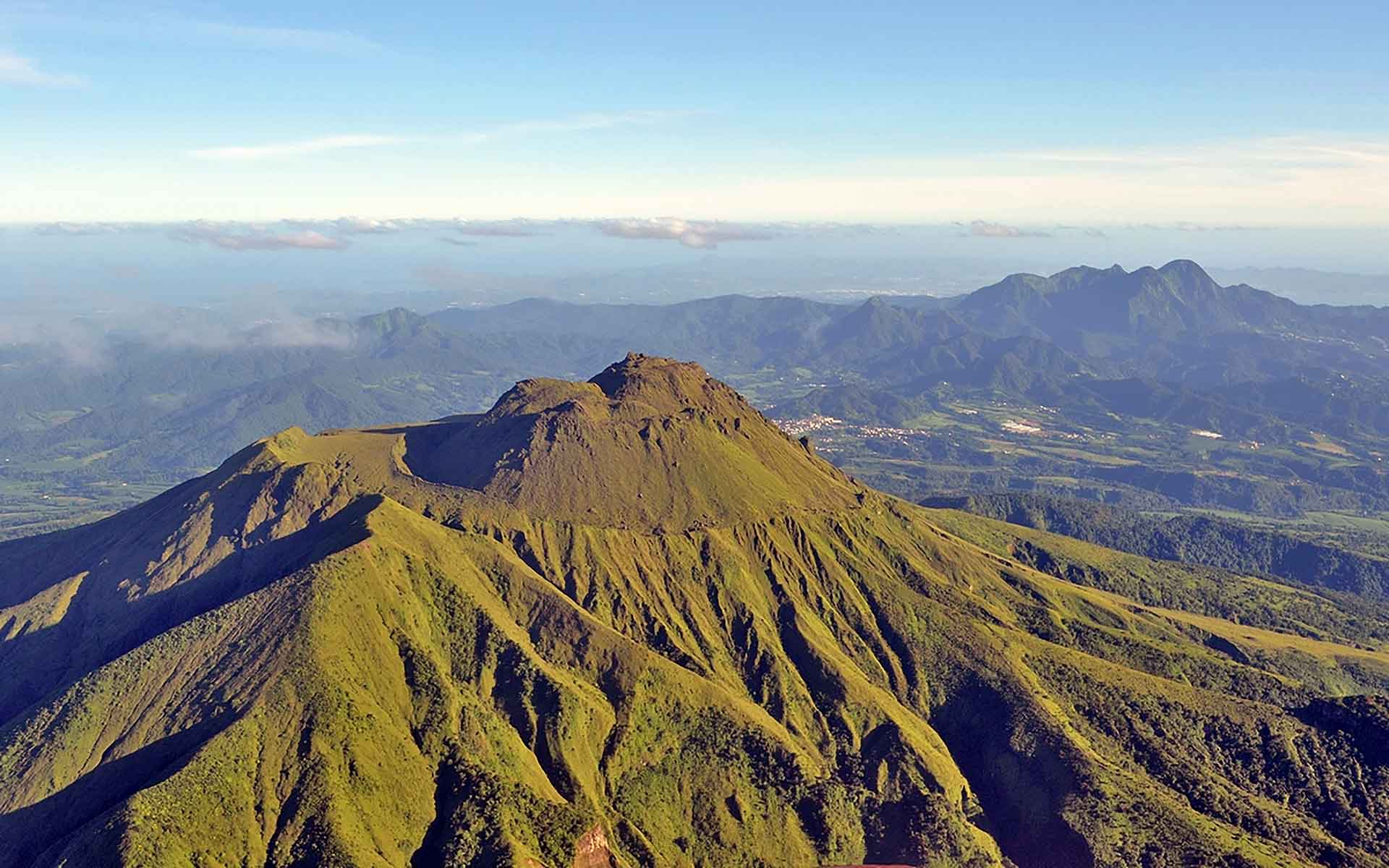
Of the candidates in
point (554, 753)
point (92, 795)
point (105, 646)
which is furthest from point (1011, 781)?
point (105, 646)

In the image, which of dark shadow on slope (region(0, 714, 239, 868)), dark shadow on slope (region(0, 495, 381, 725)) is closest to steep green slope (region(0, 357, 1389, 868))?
dark shadow on slope (region(0, 714, 239, 868))

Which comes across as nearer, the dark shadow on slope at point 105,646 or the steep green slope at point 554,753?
the steep green slope at point 554,753

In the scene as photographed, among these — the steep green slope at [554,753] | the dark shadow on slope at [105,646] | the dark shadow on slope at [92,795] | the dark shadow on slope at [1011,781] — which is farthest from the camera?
the dark shadow on slope at [105,646]

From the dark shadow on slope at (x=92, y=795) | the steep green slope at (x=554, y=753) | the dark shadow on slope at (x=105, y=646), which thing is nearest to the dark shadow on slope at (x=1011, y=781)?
the steep green slope at (x=554, y=753)

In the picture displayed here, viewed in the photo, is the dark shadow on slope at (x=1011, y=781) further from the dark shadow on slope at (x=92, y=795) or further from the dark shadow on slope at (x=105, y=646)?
the dark shadow on slope at (x=92, y=795)

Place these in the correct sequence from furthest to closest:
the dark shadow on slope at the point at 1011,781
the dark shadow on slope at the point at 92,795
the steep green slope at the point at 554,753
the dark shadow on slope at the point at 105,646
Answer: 1. the dark shadow on slope at the point at 105,646
2. the dark shadow on slope at the point at 1011,781
3. the steep green slope at the point at 554,753
4. the dark shadow on slope at the point at 92,795

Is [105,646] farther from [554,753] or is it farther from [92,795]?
[554,753]

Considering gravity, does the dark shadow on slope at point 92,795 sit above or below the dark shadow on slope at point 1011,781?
above

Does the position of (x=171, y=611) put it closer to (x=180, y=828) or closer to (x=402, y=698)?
(x=402, y=698)

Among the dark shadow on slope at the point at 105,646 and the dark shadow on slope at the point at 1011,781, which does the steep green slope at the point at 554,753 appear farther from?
the dark shadow on slope at the point at 105,646
